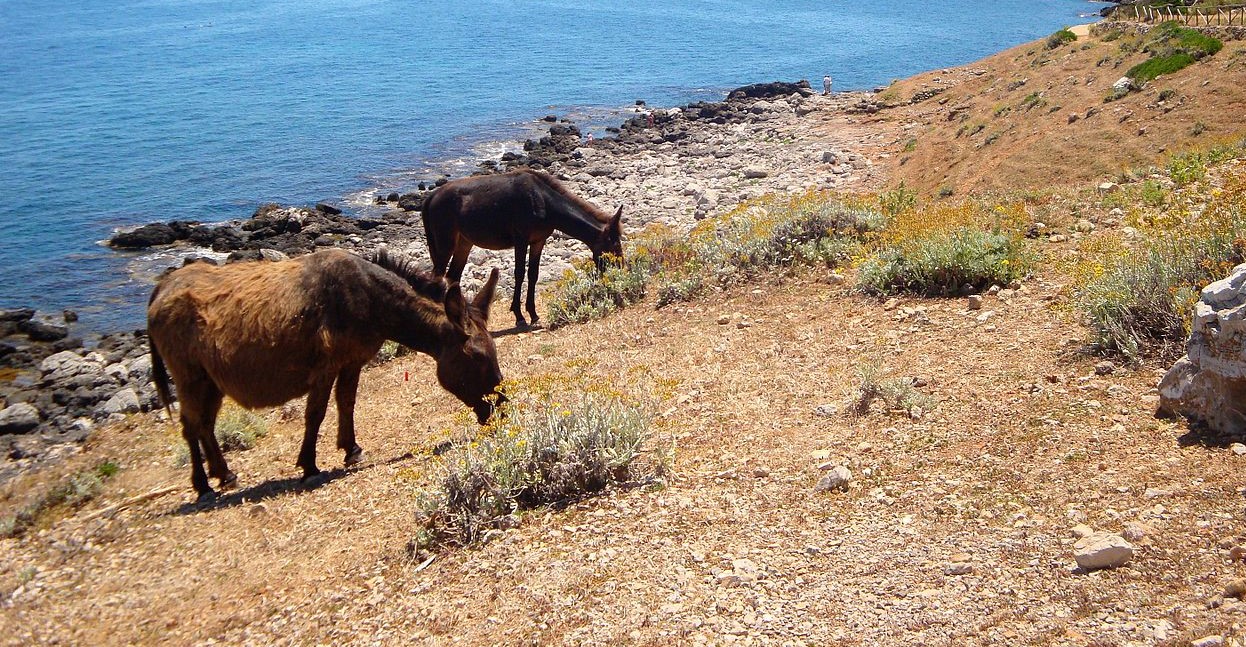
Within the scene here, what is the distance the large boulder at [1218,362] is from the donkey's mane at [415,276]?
20.8 ft

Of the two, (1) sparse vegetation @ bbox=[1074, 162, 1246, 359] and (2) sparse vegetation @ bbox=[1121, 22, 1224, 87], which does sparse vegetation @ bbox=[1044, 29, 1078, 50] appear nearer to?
(2) sparse vegetation @ bbox=[1121, 22, 1224, 87]

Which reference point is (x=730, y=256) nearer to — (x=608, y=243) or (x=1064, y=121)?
(x=608, y=243)

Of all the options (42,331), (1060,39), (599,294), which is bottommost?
(42,331)

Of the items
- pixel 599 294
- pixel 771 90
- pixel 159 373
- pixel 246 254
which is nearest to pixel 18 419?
pixel 159 373

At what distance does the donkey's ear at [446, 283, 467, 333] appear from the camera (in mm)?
8406

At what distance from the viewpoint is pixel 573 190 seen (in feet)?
101

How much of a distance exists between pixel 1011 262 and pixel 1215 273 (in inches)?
117

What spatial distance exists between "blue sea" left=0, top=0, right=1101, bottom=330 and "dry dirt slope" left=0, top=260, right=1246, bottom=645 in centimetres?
1711

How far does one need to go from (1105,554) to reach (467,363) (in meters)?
5.65

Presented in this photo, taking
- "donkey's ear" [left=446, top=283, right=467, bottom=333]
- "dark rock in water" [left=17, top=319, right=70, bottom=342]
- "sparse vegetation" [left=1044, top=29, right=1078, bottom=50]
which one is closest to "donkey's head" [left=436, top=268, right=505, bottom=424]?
"donkey's ear" [left=446, top=283, right=467, bottom=333]

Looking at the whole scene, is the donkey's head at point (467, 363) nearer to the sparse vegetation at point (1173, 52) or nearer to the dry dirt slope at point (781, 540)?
the dry dirt slope at point (781, 540)

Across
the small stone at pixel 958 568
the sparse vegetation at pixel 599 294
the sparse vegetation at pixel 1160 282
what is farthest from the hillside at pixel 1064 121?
the small stone at pixel 958 568

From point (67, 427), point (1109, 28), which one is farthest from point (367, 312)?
point (1109, 28)

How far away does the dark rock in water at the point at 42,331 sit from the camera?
20656 mm
